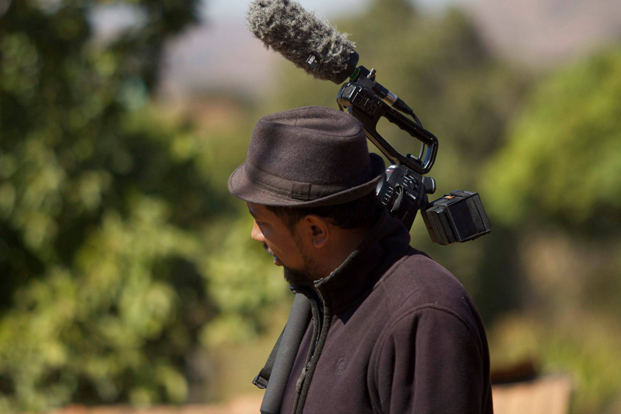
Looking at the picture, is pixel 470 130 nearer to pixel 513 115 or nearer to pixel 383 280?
pixel 513 115

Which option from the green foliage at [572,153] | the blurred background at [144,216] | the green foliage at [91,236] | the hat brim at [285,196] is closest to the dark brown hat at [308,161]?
the hat brim at [285,196]

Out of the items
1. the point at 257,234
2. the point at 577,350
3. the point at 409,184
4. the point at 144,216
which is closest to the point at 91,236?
the point at 144,216

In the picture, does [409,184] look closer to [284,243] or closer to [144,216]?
[284,243]

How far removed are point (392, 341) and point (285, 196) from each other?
0.36 metres

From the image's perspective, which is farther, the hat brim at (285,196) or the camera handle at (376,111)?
the camera handle at (376,111)

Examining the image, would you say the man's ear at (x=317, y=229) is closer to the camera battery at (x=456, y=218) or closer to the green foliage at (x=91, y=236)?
the camera battery at (x=456, y=218)

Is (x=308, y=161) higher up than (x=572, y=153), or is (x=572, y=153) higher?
(x=572, y=153)

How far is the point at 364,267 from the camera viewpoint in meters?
1.45

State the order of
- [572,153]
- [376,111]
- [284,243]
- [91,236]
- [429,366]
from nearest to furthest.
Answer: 1. [429,366]
2. [284,243]
3. [376,111]
4. [91,236]
5. [572,153]

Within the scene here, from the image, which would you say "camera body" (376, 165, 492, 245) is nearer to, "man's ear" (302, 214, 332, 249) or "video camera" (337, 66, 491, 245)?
"video camera" (337, 66, 491, 245)

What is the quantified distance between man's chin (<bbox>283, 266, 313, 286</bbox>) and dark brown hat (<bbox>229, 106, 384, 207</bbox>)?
0.70 feet

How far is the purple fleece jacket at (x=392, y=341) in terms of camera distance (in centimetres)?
126

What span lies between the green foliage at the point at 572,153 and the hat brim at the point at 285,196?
7.90 metres

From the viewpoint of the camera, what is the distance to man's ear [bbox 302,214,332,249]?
1.43 m
